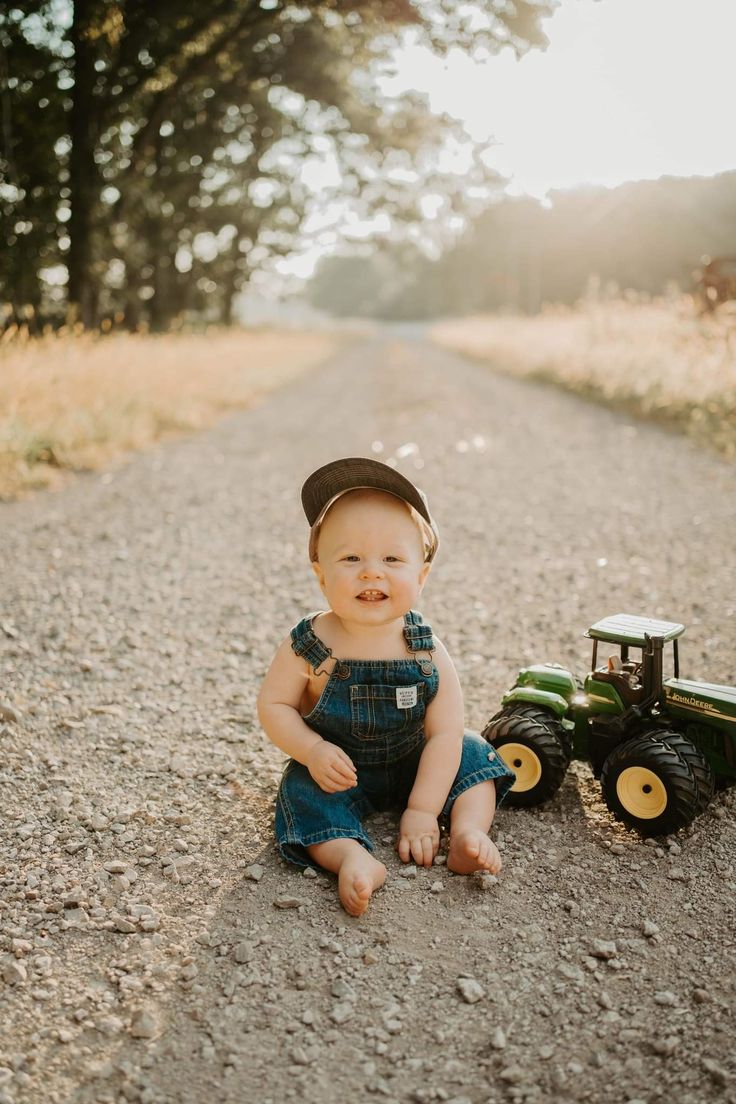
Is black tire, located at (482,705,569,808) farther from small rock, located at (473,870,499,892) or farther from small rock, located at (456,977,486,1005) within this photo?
small rock, located at (456,977,486,1005)

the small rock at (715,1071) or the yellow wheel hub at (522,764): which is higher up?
the yellow wheel hub at (522,764)

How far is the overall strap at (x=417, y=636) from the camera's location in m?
2.40

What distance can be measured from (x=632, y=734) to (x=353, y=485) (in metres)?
1.09

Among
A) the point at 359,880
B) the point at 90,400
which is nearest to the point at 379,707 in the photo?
the point at 359,880

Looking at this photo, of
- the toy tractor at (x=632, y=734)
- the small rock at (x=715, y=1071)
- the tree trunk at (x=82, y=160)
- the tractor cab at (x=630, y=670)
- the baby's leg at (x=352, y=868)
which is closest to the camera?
the small rock at (x=715, y=1071)

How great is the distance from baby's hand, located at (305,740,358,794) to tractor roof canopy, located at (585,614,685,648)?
2.75 ft

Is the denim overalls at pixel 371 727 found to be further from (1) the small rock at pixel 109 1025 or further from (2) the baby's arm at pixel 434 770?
(1) the small rock at pixel 109 1025

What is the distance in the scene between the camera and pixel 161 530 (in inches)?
225

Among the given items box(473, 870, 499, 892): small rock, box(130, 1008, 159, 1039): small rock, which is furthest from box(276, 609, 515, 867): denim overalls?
box(130, 1008, 159, 1039): small rock

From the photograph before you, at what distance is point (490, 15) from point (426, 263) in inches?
3482

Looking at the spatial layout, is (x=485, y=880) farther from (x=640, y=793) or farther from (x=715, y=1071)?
(x=715, y=1071)

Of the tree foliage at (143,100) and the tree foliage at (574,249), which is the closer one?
the tree foliage at (574,249)

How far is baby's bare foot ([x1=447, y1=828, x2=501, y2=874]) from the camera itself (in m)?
2.16

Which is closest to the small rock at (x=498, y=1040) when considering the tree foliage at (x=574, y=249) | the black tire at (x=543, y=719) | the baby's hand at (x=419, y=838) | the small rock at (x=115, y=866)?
the baby's hand at (x=419, y=838)
